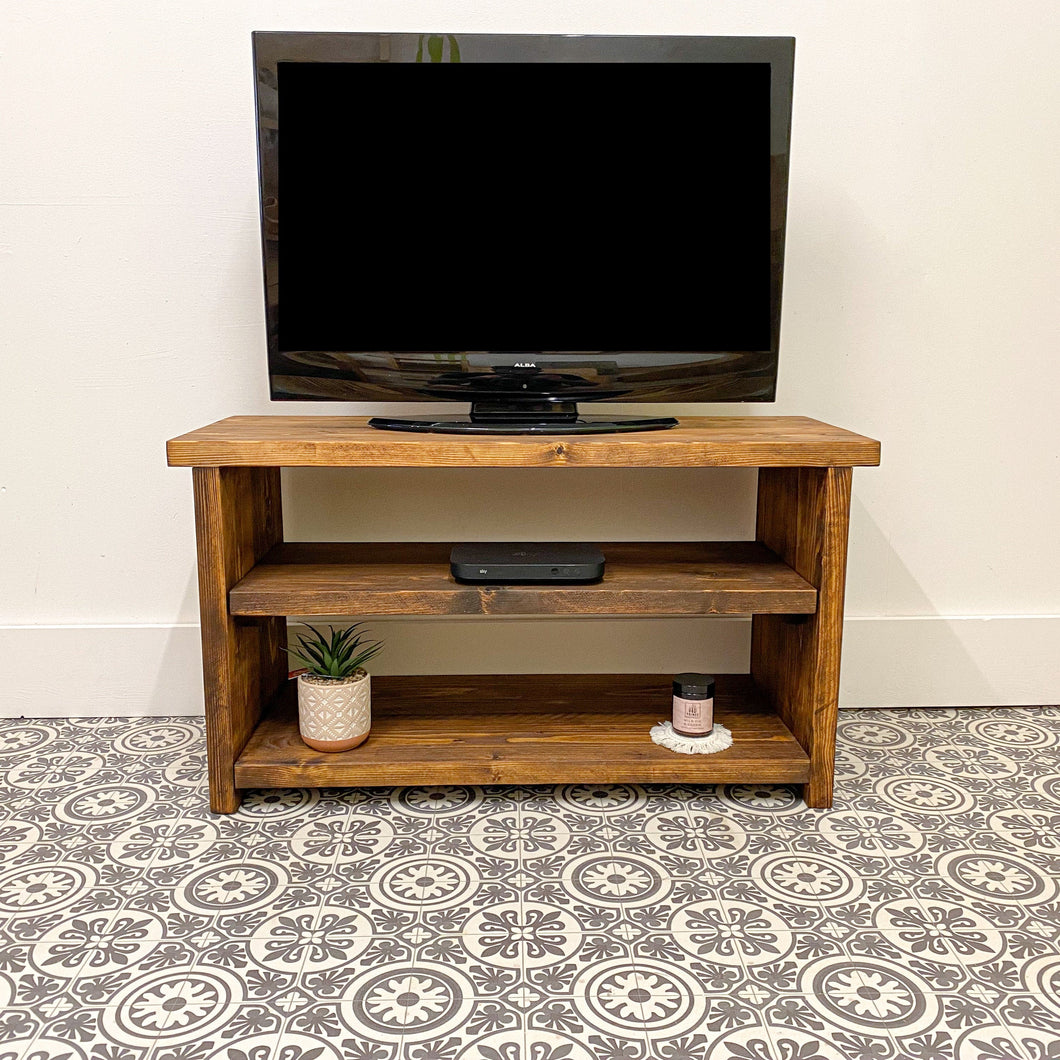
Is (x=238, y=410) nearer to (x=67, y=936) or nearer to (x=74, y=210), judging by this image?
(x=74, y=210)

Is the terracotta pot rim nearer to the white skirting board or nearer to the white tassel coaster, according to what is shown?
the white skirting board

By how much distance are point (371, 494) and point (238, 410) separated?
284 mm

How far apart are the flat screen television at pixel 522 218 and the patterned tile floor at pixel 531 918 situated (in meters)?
0.61

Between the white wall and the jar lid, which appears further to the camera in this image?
the white wall

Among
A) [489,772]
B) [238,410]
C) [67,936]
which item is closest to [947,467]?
[489,772]

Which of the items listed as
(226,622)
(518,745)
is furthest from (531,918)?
(226,622)

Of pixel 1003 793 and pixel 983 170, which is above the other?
pixel 983 170

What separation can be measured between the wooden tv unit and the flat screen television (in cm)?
13

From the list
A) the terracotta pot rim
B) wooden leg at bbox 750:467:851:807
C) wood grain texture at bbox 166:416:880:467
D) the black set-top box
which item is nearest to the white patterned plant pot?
the terracotta pot rim

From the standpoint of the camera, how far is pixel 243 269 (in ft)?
5.58

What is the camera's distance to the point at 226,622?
139 centimetres

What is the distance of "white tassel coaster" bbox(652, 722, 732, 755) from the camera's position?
1.47 meters

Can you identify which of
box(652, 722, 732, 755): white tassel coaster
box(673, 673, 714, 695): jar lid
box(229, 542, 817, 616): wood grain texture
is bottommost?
box(652, 722, 732, 755): white tassel coaster

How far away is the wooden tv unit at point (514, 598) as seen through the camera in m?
1.36
